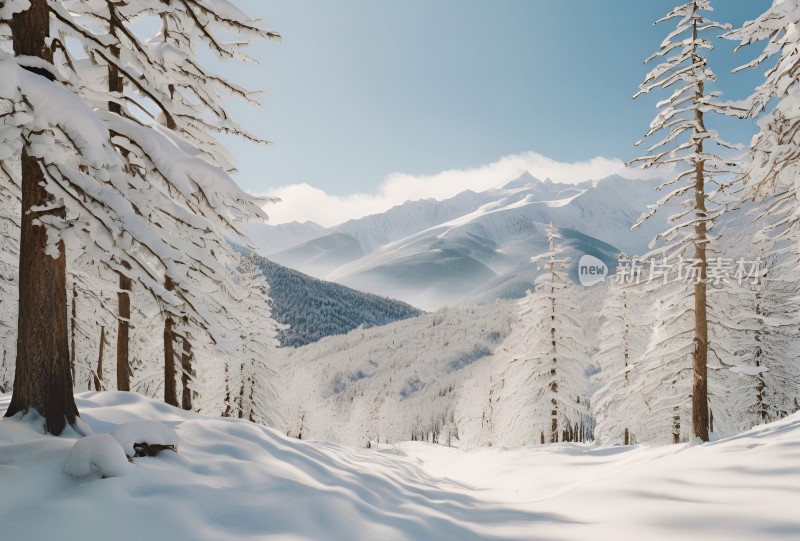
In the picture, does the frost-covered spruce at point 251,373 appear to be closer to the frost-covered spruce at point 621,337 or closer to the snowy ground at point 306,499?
the snowy ground at point 306,499

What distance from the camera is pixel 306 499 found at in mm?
4836

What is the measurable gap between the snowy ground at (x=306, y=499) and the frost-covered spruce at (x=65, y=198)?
0.81 m

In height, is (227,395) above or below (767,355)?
below

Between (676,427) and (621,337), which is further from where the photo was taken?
(621,337)

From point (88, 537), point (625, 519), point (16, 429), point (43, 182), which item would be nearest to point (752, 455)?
point (625, 519)

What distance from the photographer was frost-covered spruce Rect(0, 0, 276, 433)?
14.0ft

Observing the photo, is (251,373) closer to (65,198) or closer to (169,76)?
(169,76)

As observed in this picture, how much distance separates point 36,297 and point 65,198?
1.40 m

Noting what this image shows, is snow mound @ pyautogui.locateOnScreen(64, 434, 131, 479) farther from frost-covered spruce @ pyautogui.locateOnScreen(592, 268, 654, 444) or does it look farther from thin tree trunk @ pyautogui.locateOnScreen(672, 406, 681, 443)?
frost-covered spruce @ pyautogui.locateOnScreen(592, 268, 654, 444)

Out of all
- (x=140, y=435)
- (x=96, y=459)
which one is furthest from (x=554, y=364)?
(x=96, y=459)

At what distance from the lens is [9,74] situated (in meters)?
3.99

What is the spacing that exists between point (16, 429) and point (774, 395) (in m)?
34.5

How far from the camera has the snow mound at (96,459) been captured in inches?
161

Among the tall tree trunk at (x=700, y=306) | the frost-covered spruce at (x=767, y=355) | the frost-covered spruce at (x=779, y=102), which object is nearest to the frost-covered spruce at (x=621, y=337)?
the frost-covered spruce at (x=767, y=355)
